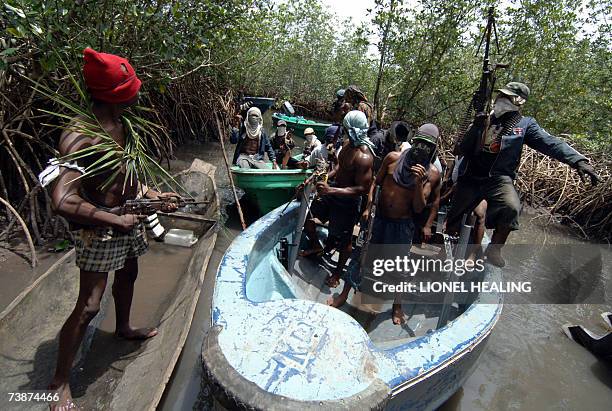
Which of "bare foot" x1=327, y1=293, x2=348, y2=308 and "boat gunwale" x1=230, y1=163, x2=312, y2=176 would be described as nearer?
"bare foot" x1=327, y1=293, x2=348, y2=308

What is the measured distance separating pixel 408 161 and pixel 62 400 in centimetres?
311

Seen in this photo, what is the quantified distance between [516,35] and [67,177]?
42.8 ft

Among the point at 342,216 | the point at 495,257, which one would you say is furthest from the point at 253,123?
the point at 495,257

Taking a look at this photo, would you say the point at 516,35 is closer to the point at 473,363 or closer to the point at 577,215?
the point at 577,215

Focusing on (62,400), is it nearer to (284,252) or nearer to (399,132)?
(284,252)

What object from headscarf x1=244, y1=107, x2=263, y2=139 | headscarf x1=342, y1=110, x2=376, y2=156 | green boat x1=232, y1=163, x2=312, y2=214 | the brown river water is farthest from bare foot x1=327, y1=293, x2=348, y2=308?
headscarf x1=244, y1=107, x2=263, y2=139

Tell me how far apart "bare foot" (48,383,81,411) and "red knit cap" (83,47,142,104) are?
6.09 feet

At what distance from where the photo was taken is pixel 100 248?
95.8 inches

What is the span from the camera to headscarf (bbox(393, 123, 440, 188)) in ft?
10.8

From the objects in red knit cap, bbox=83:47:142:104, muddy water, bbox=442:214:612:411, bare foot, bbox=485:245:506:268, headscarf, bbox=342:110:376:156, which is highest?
red knit cap, bbox=83:47:142:104

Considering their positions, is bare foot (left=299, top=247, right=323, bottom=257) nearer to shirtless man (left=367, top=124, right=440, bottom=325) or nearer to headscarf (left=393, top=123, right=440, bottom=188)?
shirtless man (left=367, top=124, right=440, bottom=325)

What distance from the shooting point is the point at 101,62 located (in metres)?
2.19

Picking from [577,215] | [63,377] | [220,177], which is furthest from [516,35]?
[63,377]

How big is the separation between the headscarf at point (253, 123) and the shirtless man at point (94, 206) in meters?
4.68
